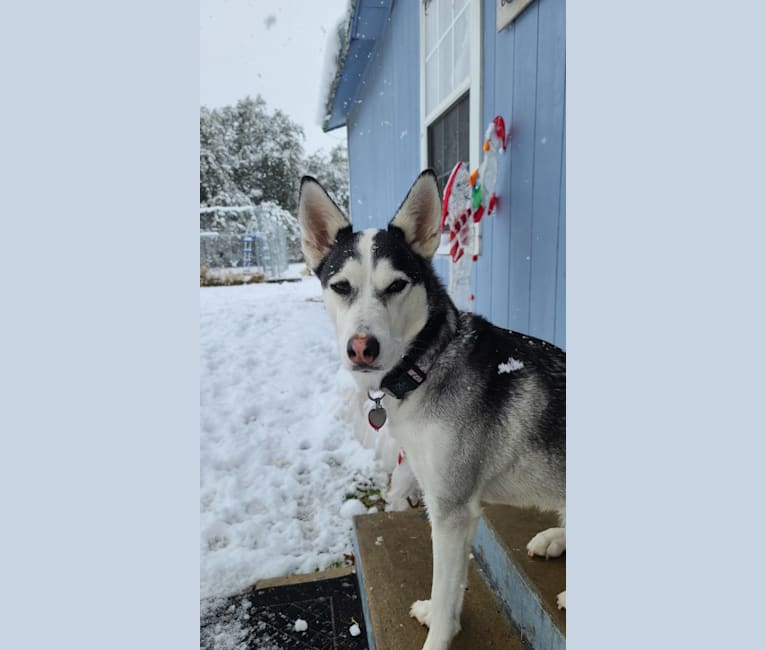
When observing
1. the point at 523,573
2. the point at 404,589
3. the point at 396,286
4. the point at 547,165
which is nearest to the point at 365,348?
the point at 396,286

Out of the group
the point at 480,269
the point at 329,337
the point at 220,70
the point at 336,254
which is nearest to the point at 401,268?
the point at 336,254

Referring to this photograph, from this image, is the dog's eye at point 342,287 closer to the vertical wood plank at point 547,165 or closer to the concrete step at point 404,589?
the vertical wood plank at point 547,165

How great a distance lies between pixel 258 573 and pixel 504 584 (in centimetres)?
134

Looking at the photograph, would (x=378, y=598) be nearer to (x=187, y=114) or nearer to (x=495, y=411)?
(x=495, y=411)

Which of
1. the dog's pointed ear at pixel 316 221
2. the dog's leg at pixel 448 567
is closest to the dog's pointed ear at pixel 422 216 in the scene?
the dog's pointed ear at pixel 316 221

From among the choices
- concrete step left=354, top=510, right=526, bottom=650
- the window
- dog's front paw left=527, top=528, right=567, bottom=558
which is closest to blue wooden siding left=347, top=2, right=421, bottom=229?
the window

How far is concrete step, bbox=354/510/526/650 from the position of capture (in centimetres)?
158

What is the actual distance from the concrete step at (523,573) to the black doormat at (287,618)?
0.70m

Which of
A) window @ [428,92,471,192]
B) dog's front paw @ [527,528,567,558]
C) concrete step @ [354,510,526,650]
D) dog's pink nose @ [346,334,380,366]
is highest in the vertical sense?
window @ [428,92,471,192]

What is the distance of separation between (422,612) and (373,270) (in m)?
1.39

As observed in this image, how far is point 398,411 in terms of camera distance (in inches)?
59.4

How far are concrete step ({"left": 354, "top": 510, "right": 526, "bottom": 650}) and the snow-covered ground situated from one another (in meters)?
0.37

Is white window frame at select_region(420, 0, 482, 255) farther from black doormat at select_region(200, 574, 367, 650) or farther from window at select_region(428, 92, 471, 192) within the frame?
black doormat at select_region(200, 574, 367, 650)

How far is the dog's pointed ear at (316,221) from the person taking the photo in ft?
5.30
